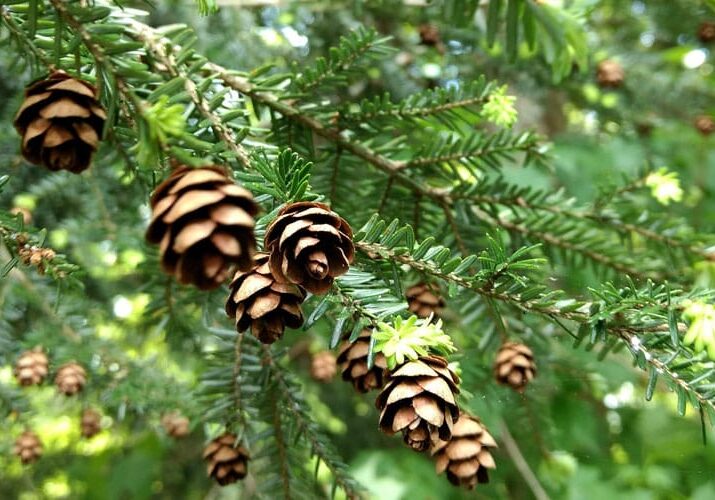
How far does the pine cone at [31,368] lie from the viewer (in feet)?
2.89

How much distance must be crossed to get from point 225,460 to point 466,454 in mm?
301

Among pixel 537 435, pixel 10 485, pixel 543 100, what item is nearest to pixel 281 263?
pixel 537 435

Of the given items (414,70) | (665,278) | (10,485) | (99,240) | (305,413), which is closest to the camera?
(305,413)

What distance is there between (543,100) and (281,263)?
60.5 inches

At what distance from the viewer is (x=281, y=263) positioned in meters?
0.43

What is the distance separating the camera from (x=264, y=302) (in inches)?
17.3

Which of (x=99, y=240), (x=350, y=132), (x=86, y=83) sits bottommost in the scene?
(x=99, y=240)

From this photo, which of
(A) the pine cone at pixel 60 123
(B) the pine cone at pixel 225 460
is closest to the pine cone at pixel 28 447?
(B) the pine cone at pixel 225 460

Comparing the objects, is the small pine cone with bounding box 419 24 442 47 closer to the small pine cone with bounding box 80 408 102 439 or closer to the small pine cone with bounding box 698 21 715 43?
the small pine cone with bounding box 698 21 715 43

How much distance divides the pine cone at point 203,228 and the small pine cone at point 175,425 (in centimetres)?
77

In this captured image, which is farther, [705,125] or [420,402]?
[705,125]

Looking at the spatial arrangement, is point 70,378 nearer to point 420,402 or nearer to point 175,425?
point 175,425

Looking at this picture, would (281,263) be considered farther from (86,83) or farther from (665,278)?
(665,278)

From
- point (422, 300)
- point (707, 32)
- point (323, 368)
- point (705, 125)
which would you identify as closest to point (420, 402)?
point (422, 300)
